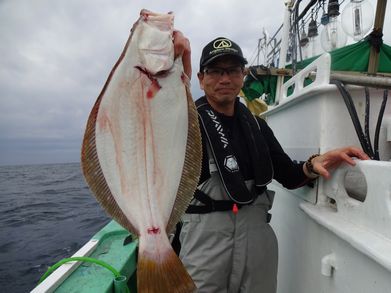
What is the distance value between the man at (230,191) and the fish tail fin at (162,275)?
58 centimetres

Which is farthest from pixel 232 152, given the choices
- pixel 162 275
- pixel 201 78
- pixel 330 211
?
pixel 162 275

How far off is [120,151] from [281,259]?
6.73ft

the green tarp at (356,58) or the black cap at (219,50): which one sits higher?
the green tarp at (356,58)

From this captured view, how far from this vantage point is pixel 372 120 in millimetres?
2285

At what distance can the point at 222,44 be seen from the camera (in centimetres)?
219

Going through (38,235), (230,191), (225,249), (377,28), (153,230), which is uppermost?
(377,28)

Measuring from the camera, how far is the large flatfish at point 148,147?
1.45 metres

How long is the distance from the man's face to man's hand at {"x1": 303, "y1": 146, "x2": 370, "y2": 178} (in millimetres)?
748

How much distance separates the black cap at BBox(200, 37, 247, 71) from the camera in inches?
84.5

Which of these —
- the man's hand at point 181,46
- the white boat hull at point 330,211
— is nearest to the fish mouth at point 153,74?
the man's hand at point 181,46

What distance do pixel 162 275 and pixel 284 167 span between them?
53.8 inches

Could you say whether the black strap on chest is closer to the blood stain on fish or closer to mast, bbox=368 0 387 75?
the blood stain on fish

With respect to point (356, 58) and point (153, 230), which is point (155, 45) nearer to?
point (153, 230)

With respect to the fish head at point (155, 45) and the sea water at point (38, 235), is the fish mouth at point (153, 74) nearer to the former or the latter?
the fish head at point (155, 45)
